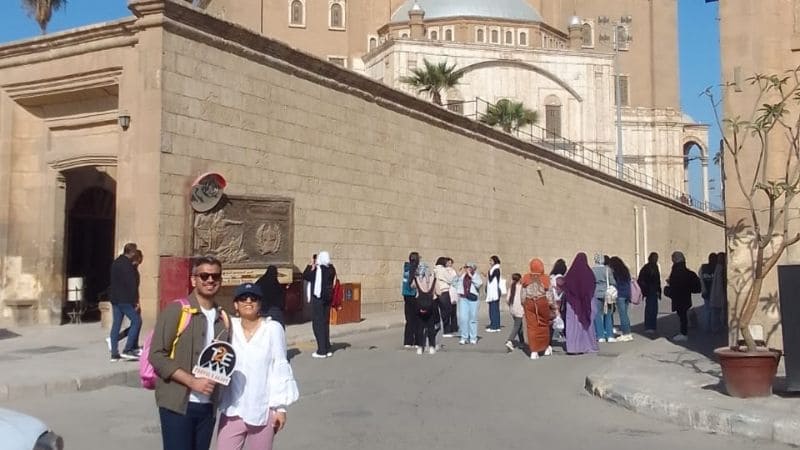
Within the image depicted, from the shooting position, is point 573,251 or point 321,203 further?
point 573,251

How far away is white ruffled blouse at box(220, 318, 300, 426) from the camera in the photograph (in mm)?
4457

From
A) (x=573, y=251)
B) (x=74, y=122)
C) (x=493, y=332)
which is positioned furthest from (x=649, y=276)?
(x=573, y=251)

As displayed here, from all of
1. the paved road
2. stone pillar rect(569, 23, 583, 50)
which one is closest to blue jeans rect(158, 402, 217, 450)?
the paved road

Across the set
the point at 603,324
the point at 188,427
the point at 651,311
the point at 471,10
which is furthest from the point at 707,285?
the point at 471,10

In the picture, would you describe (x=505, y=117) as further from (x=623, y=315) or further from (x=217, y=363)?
(x=217, y=363)

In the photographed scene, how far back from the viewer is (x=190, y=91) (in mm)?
15109

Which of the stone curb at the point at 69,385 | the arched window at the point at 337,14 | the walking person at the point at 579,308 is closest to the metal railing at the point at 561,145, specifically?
the arched window at the point at 337,14

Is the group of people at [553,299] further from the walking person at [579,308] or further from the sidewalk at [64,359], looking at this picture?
the sidewalk at [64,359]

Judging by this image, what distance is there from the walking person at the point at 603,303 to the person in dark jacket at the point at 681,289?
116 cm

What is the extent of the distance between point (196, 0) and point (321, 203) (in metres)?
54.5

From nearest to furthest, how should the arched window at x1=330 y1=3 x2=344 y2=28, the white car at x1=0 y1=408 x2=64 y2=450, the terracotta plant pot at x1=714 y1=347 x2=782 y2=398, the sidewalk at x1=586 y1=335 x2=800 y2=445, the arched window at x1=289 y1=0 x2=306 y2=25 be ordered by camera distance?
the white car at x1=0 y1=408 x2=64 y2=450 < the sidewalk at x1=586 y1=335 x2=800 y2=445 < the terracotta plant pot at x1=714 y1=347 x2=782 y2=398 < the arched window at x1=289 y1=0 x2=306 y2=25 < the arched window at x1=330 y1=3 x2=344 y2=28

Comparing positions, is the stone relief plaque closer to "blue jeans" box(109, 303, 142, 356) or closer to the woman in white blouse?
"blue jeans" box(109, 303, 142, 356)

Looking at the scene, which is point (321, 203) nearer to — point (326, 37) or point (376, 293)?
point (376, 293)

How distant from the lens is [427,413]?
8672 millimetres
